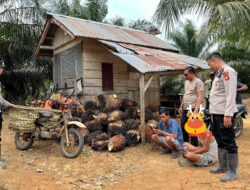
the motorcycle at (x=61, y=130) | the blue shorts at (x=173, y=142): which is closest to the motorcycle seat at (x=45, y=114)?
the motorcycle at (x=61, y=130)

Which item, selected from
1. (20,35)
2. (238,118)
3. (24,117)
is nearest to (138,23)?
(20,35)

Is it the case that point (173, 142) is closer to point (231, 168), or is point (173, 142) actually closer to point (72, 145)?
point (231, 168)

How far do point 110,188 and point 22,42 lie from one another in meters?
10.8

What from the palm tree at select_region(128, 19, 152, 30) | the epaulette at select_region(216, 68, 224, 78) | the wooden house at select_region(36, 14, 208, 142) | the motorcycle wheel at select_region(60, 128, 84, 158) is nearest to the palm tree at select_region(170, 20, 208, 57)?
the palm tree at select_region(128, 19, 152, 30)

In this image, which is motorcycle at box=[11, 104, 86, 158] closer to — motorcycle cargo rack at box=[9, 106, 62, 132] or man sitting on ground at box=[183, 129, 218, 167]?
motorcycle cargo rack at box=[9, 106, 62, 132]

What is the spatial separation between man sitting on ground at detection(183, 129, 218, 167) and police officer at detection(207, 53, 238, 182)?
0.37 m

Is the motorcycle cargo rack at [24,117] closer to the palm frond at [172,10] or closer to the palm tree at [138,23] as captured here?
the palm frond at [172,10]

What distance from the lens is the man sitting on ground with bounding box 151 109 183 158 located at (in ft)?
20.0

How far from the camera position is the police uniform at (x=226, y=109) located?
4.34 meters

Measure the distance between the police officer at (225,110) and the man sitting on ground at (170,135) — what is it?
1.40 m

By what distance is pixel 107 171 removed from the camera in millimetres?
5637

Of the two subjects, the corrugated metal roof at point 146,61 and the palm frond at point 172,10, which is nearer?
the corrugated metal roof at point 146,61

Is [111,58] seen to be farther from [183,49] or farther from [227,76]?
[183,49]

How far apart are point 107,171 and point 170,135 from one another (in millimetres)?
1442
